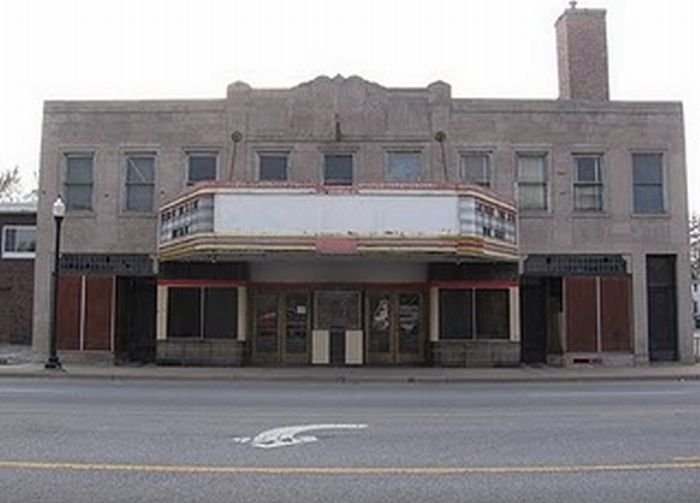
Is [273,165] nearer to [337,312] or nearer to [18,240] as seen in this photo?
[337,312]

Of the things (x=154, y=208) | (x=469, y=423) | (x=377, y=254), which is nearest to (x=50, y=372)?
(x=154, y=208)

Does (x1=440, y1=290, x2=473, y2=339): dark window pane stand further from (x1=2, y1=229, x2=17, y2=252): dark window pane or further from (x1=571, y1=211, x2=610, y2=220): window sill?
(x1=2, y1=229, x2=17, y2=252): dark window pane

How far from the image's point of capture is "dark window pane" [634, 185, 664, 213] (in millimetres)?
27484

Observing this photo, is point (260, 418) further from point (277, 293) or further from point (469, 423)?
point (277, 293)

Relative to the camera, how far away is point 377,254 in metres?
23.5

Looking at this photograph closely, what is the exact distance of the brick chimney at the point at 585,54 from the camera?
2898 cm

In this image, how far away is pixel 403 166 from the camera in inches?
1077

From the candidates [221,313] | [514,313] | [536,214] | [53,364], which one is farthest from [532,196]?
[53,364]

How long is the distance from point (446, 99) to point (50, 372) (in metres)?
13.8

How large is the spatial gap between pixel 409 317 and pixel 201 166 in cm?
782

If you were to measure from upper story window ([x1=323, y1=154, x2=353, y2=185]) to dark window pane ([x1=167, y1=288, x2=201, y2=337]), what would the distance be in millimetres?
5215

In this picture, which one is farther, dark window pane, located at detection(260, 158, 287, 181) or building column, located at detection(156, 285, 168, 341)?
dark window pane, located at detection(260, 158, 287, 181)

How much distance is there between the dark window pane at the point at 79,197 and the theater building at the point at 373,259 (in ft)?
0.14

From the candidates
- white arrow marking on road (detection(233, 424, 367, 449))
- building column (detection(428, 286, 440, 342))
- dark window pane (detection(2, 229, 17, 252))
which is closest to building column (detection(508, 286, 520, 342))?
building column (detection(428, 286, 440, 342))
